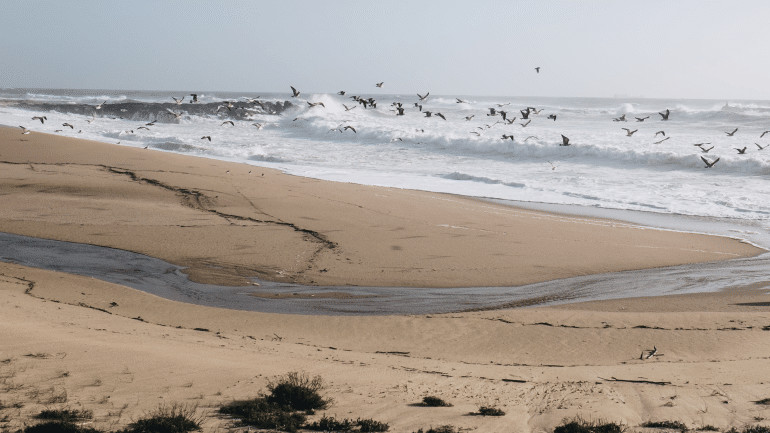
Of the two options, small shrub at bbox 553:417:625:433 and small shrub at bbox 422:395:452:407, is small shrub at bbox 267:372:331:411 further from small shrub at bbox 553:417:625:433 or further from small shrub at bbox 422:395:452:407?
small shrub at bbox 553:417:625:433

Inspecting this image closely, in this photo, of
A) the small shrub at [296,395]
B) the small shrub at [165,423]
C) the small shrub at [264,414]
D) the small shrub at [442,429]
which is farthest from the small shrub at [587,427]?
the small shrub at [165,423]

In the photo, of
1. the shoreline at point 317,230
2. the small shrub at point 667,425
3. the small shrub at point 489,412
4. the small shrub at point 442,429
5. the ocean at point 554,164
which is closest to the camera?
the small shrub at point 442,429

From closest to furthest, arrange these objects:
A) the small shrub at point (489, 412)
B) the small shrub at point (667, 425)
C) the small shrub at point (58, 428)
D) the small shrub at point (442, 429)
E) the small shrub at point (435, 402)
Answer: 1. the small shrub at point (58, 428)
2. the small shrub at point (442, 429)
3. the small shrub at point (667, 425)
4. the small shrub at point (489, 412)
5. the small shrub at point (435, 402)

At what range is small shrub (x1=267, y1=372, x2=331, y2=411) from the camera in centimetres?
490

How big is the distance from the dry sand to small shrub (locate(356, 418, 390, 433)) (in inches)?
6.5

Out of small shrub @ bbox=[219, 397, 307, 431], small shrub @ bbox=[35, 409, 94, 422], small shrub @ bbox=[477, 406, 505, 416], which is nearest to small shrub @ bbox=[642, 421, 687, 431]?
small shrub @ bbox=[477, 406, 505, 416]

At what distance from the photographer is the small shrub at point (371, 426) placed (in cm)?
456

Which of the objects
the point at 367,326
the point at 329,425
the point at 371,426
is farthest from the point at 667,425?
the point at 367,326

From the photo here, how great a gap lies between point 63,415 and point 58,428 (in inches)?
6.8

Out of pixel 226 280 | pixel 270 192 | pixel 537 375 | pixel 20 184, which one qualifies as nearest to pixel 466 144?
pixel 270 192

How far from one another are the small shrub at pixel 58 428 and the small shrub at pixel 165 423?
245mm

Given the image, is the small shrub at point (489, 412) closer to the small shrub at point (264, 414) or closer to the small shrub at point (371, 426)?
the small shrub at point (371, 426)

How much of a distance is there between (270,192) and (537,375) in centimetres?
973

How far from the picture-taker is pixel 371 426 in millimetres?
4586
